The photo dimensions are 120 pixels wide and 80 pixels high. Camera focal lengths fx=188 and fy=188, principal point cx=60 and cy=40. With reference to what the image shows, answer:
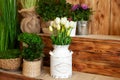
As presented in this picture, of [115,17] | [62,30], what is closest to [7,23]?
[62,30]

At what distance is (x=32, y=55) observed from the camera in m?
1.79

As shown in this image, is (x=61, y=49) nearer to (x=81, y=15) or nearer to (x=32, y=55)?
(x=32, y=55)

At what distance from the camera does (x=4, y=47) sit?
219cm

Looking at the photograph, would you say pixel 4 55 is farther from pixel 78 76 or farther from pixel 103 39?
pixel 103 39

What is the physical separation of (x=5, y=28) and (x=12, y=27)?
0.27 ft

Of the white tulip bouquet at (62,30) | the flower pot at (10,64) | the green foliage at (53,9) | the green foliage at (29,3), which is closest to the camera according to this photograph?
the white tulip bouquet at (62,30)

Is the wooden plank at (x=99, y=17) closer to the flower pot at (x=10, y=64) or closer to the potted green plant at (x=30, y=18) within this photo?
the potted green plant at (x=30, y=18)

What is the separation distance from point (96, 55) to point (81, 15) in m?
0.45

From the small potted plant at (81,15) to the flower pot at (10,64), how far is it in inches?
28.3

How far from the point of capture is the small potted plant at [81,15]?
1.97 m

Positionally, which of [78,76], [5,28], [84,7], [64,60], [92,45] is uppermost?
[84,7]

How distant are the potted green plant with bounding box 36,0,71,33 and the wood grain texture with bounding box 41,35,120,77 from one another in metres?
0.32

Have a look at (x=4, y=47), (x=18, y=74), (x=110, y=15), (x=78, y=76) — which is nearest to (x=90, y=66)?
(x=78, y=76)

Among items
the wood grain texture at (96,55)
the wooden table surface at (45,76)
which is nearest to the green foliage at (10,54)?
the wooden table surface at (45,76)
